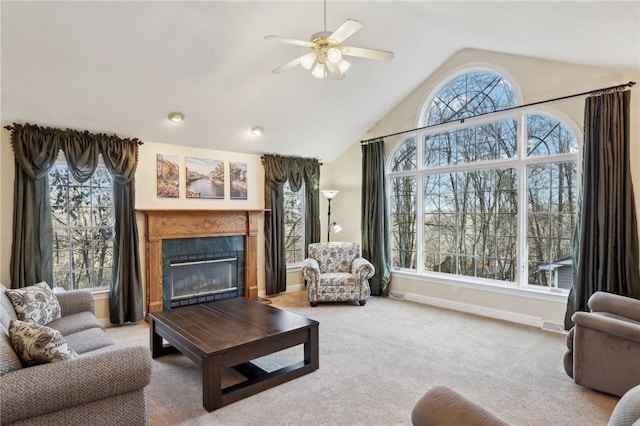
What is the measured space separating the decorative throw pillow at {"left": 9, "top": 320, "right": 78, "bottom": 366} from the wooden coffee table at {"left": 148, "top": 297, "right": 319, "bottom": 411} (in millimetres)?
848

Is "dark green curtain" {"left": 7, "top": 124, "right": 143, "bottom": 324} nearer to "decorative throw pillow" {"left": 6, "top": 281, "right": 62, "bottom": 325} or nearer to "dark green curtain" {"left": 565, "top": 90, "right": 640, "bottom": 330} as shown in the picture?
"decorative throw pillow" {"left": 6, "top": 281, "right": 62, "bottom": 325}

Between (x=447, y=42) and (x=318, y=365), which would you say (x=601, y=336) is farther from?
(x=447, y=42)

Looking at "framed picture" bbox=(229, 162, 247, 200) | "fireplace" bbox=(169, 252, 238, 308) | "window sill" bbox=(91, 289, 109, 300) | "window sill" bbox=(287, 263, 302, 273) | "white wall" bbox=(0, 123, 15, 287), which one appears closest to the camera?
"white wall" bbox=(0, 123, 15, 287)

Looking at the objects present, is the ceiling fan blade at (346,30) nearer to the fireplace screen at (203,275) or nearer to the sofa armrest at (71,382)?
the sofa armrest at (71,382)

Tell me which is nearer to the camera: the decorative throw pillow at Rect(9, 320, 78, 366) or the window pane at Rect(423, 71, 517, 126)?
the decorative throw pillow at Rect(9, 320, 78, 366)

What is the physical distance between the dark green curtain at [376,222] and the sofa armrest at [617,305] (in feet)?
9.31

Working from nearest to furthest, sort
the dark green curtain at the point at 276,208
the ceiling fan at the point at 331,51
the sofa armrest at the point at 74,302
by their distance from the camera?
the ceiling fan at the point at 331,51 → the sofa armrest at the point at 74,302 → the dark green curtain at the point at 276,208

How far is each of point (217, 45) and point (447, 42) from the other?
283 centimetres

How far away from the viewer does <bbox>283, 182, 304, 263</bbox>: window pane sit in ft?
20.0

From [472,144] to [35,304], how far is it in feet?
16.6

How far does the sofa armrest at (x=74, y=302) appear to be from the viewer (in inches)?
128

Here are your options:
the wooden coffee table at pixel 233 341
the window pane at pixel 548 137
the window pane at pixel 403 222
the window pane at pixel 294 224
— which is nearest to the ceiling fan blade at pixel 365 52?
the wooden coffee table at pixel 233 341

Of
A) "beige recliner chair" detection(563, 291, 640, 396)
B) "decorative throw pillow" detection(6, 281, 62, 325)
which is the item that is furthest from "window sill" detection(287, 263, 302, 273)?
"beige recliner chair" detection(563, 291, 640, 396)

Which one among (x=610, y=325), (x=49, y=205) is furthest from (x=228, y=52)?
(x=610, y=325)
